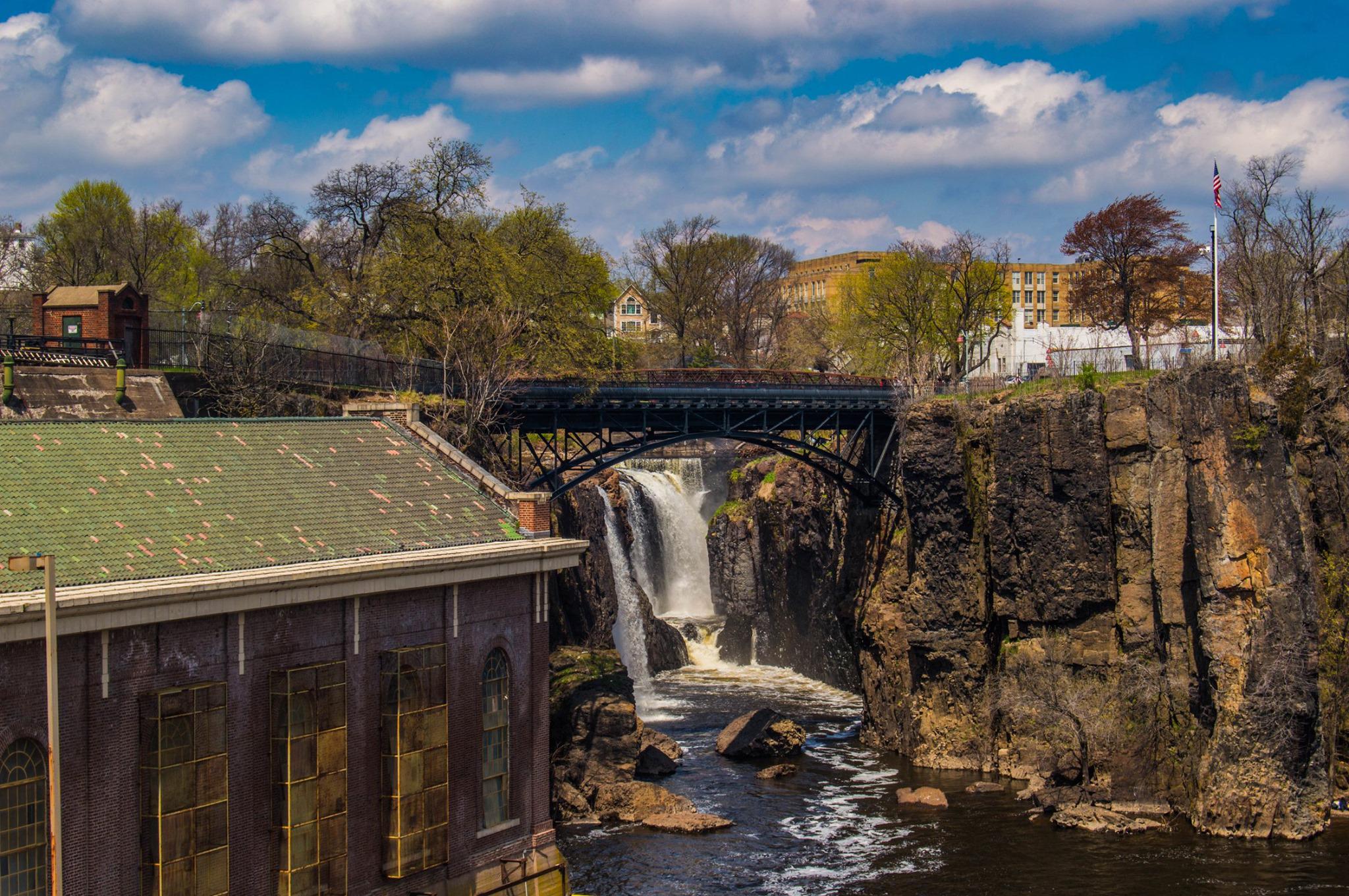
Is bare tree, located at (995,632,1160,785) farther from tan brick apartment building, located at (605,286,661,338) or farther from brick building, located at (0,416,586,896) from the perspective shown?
tan brick apartment building, located at (605,286,661,338)

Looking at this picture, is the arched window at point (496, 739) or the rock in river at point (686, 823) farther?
the rock in river at point (686, 823)

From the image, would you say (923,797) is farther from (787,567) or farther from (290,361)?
(787,567)

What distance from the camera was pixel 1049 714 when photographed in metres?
45.4

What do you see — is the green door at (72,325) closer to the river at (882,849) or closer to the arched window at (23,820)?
the river at (882,849)

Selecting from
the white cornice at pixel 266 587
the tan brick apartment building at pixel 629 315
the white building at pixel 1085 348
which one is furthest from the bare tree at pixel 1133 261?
the tan brick apartment building at pixel 629 315

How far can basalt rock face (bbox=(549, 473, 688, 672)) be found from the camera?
59.2 m

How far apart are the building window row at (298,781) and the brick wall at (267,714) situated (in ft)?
0.76

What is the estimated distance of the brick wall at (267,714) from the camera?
21969 millimetres

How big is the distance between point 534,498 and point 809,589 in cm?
3634

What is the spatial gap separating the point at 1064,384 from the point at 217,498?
3146 centimetres

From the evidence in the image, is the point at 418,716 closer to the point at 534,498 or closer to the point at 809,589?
the point at 534,498

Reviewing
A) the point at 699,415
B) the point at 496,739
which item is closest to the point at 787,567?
the point at 699,415

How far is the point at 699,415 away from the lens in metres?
56.5

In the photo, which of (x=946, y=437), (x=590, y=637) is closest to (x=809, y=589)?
(x=590, y=637)
